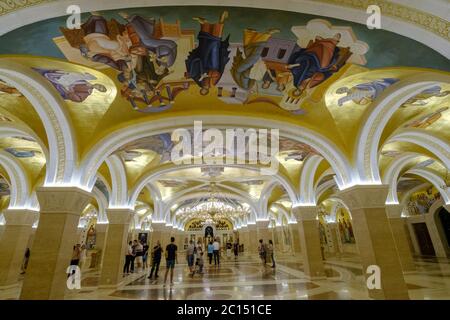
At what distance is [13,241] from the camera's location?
938 centimetres

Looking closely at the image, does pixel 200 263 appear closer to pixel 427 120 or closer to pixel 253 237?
pixel 253 237

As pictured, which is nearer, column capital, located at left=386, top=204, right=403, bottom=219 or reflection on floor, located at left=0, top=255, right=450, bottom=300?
reflection on floor, located at left=0, top=255, right=450, bottom=300

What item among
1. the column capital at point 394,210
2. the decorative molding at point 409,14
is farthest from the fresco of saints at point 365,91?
the column capital at point 394,210

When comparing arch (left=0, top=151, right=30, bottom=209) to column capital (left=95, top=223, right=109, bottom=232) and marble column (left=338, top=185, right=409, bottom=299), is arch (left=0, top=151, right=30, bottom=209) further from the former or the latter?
marble column (left=338, top=185, right=409, bottom=299)

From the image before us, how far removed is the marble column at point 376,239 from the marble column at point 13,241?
11.5m

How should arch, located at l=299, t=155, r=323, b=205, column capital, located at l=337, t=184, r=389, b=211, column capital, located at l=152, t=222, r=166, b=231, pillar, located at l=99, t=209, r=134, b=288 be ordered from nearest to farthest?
column capital, located at l=337, t=184, r=389, b=211 < pillar, located at l=99, t=209, r=134, b=288 < arch, located at l=299, t=155, r=323, b=205 < column capital, located at l=152, t=222, r=166, b=231

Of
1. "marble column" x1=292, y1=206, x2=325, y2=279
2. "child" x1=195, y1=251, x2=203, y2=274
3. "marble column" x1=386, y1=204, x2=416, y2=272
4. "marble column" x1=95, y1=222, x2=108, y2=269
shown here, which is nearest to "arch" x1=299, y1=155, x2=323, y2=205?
"marble column" x1=292, y1=206, x2=325, y2=279

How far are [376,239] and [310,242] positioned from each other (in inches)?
142

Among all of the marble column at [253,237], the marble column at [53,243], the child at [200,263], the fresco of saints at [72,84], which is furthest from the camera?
the marble column at [253,237]

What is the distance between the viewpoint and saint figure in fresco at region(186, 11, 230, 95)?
3566 millimetres

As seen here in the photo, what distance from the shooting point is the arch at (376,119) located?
4.73 m

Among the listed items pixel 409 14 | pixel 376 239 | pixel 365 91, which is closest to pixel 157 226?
pixel 376 239

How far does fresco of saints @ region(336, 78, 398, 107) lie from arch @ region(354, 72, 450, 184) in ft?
0.40

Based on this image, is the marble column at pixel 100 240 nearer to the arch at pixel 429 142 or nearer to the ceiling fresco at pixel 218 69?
the ceiling fresco at pixel 218 69
